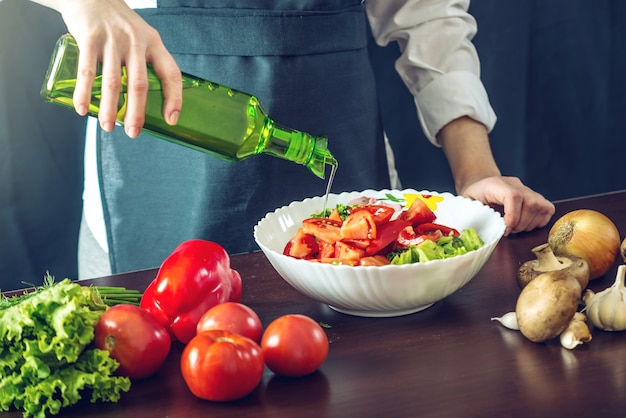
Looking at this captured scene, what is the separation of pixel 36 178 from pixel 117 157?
507 millimetres

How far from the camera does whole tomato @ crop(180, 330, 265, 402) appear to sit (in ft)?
2.91

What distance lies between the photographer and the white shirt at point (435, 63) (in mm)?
1752

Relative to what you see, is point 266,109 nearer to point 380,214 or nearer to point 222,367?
point 380,214

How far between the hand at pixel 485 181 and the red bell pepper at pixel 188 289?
0.53 metres

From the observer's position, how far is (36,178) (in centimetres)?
215

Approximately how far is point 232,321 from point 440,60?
39.8 inches

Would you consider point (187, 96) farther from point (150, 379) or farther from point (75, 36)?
point (150, 379)

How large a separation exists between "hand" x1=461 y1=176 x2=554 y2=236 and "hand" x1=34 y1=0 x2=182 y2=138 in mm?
602

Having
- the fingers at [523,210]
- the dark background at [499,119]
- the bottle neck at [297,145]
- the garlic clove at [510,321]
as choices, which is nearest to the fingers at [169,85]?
the bottle neck at [297,145]

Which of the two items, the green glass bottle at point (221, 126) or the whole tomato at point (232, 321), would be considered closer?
the whole tomato at point (232, 321)

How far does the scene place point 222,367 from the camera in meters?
0.89

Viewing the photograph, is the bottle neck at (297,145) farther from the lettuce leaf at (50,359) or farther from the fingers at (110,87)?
the lettuce leaf at (50,359)

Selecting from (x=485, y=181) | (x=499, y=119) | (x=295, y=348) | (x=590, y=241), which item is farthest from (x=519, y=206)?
(x=499, y=119)

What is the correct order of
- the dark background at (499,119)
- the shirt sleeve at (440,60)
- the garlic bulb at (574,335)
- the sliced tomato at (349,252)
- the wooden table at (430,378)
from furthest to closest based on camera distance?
the dark background at (499,119)
the shirt sleeve at (440,60)
the sliced tomato at (349,252)
the garlic bulb at (574,335)
the wooden table at (430,378)
